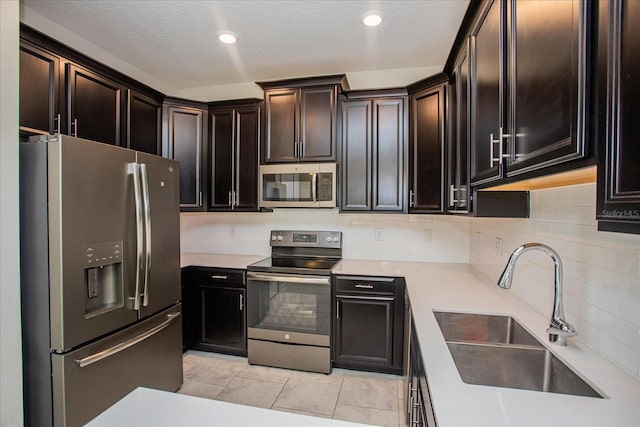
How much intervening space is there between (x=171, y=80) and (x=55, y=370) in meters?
2.75

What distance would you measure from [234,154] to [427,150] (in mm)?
1745

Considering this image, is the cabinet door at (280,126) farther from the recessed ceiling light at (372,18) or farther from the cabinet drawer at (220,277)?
the cabinet drawer at (220,277)

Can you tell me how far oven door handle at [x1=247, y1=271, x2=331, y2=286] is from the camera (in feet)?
8.56

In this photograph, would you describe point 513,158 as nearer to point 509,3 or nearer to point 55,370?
point 509,3

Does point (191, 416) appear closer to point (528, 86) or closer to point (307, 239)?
point (528, 86)

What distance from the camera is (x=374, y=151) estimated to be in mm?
2719

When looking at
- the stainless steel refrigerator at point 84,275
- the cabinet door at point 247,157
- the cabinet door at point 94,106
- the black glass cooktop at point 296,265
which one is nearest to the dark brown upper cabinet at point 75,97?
the cabinet door at point 94,106

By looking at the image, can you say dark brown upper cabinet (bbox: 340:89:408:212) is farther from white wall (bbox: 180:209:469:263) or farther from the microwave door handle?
white wall (bbox: 180:209:469:263)

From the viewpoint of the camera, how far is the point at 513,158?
1059mm

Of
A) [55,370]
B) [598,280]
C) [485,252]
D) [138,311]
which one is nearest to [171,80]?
[138,311]

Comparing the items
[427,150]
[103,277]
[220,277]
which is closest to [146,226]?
[103,277]

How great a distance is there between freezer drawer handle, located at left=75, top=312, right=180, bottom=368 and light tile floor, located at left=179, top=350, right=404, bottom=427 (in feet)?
2.05

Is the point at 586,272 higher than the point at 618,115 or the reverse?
the reverse

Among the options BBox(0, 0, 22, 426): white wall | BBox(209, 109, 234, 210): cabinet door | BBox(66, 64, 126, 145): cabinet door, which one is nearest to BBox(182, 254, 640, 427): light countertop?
BBox(0, 0, 22, 426): white wall
